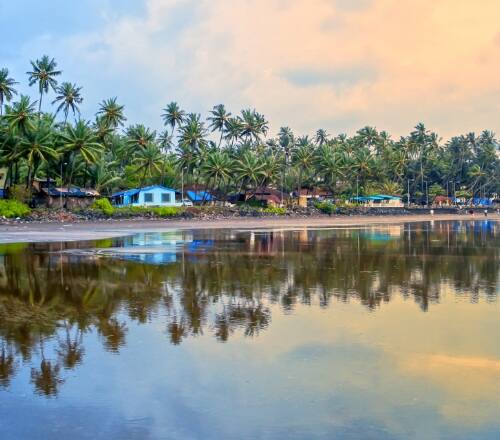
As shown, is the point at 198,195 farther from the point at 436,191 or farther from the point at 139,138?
the point at 436,191

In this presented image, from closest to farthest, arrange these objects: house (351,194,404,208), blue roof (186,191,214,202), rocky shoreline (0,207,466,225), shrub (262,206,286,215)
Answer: rocky shoreline (0,207,466,225)
shrub (262,206,286,215)
blue roof (186,191,214,202)
house (351,194,404,208)

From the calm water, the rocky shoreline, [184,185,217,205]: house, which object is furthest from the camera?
[184,185,217,205]: house

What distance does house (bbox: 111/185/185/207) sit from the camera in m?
85.6

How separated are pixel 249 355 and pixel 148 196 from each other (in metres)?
77.9

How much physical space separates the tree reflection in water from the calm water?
60 millimetres

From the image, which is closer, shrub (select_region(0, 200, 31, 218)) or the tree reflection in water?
the tree reflection in water

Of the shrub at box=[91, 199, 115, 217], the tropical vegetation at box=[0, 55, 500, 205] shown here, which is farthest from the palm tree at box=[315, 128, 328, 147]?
the shrub at box=[91, 199, 115, 217]

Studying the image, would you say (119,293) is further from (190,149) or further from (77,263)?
(190,149)

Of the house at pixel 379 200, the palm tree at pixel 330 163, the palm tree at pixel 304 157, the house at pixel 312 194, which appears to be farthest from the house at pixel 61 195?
the house at pixel 379 200

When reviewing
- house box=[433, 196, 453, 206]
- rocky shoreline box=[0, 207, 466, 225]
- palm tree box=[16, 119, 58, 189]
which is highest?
palm tree box=[16, 119, 58, 189]

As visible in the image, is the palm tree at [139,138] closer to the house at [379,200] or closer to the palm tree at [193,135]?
the palm tree at [193,135]

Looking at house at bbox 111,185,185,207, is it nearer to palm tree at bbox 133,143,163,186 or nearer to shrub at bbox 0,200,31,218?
palm tree at bbox 133,143,163,186

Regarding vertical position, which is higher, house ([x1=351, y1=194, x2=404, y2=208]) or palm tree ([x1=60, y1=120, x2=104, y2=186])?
palm tree ([x1=60, y1=120, x2=104, y2=186])

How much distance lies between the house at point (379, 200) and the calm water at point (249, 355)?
100046 mm
